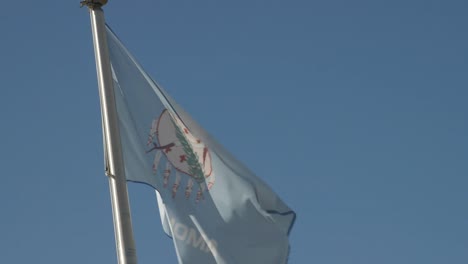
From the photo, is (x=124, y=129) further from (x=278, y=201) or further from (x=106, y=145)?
(x=278, y=201)

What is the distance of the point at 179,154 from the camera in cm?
1563

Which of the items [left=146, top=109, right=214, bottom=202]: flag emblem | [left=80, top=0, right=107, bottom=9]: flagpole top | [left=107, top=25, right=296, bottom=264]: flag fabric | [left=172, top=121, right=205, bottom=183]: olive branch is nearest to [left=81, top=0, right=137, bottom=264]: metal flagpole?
[left=80, top=0, right=107, bottom=9]: flagpole top

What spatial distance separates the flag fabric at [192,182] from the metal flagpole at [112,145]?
42cm

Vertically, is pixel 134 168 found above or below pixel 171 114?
below

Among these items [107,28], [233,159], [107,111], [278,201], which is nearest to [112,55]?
[107,28]

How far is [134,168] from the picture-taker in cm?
1519

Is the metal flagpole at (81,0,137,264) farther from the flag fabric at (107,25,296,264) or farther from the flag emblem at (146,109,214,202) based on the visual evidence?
the flag emblem at (146,109,214,202)

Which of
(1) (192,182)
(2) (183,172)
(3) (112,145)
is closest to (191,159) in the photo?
(2) (183,172)

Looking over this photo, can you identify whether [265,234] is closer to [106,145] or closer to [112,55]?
[106,145]

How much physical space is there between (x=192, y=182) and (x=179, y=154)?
0.54m

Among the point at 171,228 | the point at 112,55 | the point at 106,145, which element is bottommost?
the point at 171,228

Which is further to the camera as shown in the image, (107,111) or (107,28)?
(107,28)

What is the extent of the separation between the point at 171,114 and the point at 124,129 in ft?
2.74

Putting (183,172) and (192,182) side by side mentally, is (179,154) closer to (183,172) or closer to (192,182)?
(183,172)
